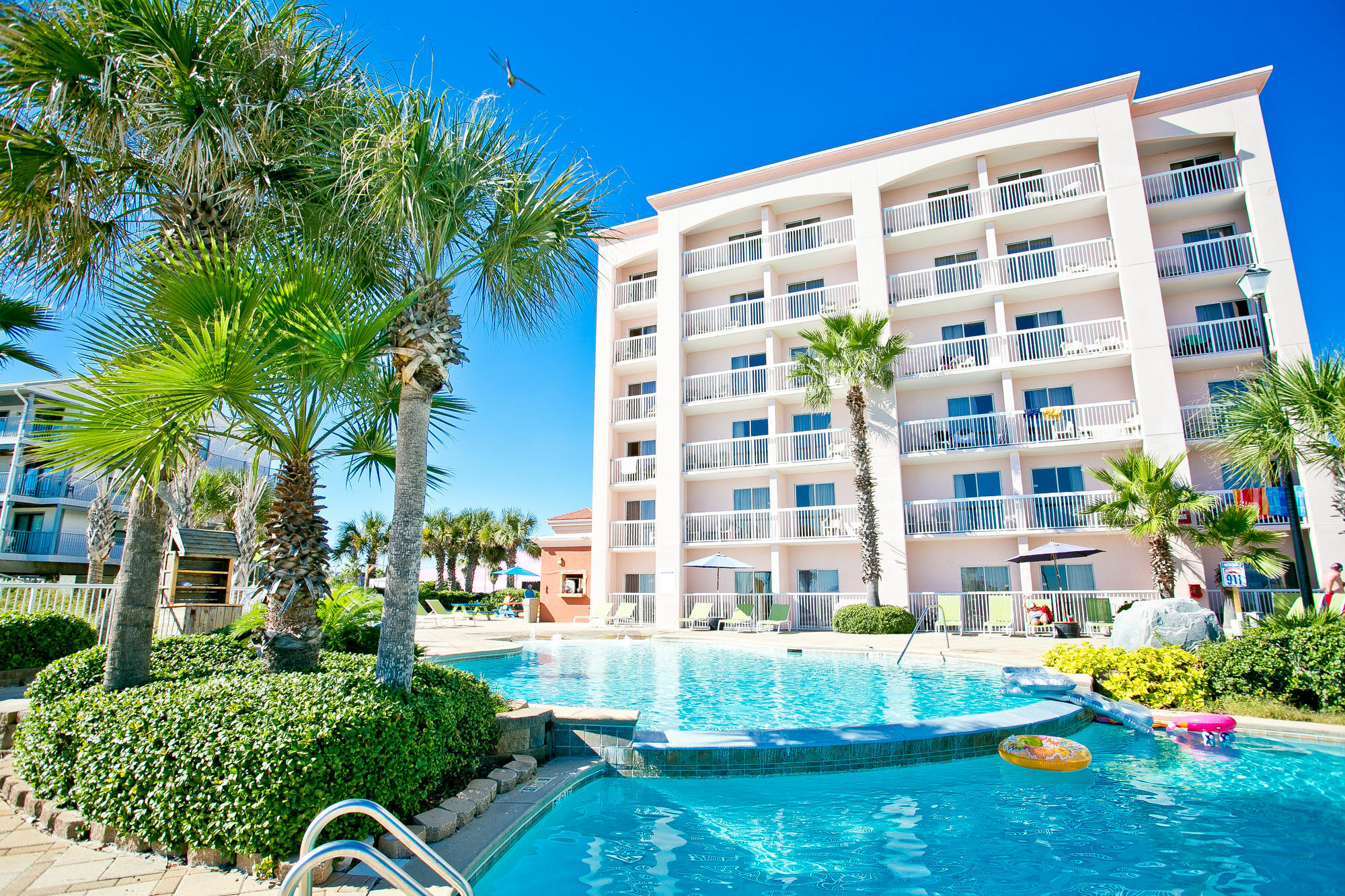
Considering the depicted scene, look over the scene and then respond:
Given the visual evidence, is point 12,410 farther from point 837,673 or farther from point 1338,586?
point 1338,586

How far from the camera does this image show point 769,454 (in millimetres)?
22688

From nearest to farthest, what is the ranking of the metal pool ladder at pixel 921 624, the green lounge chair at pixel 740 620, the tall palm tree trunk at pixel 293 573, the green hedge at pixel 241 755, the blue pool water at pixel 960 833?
the green hedge at pixel 241 755, the blue pool water at pixel 960 833, the tall palm tree trunk at pixel 293 573, the metal pool ladder at pixel 921 624, the green lounge chair at pixel 740 620

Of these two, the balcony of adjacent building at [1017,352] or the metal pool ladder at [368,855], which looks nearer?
the metal pool ladder at [368,855]

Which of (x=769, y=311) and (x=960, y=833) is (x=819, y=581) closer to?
(x=769, y=311)

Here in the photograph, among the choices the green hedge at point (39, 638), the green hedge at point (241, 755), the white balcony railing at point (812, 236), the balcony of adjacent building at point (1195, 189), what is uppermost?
the white balcony railing at point (812, 236)

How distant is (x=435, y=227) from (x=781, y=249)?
66.8 ft

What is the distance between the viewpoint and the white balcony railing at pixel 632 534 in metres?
24.7

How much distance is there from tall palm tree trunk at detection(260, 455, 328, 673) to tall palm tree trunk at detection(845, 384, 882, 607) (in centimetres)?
1672

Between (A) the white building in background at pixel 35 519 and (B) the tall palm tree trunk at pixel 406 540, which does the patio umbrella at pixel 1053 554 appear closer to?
(B) the tall palm tree trunk at pixel 406 540

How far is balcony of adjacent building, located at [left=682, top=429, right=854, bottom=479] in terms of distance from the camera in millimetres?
22297

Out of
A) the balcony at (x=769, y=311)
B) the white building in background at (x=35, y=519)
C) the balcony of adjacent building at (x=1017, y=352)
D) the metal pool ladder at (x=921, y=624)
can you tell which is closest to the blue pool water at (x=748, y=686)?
the metal pool ladder at (x=921, y=624)

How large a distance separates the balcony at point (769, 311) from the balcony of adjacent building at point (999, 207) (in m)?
2.48

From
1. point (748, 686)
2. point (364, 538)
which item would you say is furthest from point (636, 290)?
point (364, 538)

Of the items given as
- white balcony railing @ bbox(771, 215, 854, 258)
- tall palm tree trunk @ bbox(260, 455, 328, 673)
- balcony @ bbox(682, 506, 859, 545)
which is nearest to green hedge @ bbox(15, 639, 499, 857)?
tall palm tree trunk @ bbox(260, 455, 328, 673)
